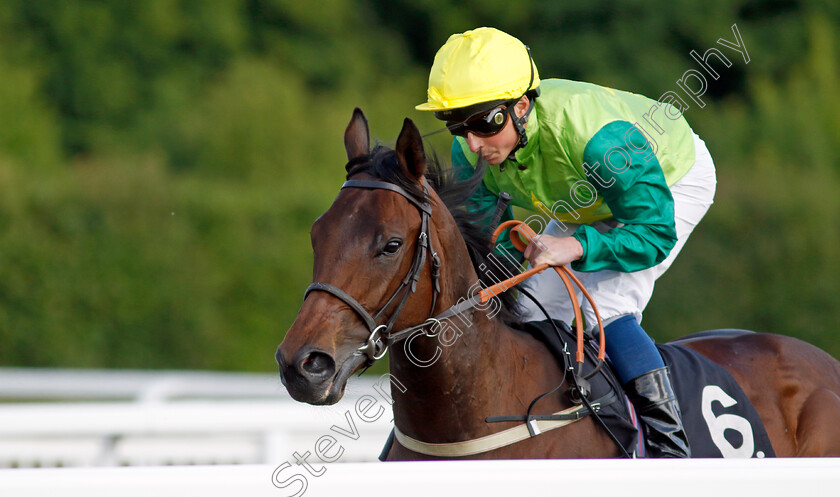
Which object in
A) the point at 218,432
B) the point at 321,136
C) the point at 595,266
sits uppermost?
the point at 595,266

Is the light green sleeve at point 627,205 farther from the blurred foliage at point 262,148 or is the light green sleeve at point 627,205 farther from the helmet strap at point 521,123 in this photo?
the blurred foliage at point 262,148

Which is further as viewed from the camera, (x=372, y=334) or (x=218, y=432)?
(x=218, y=432)

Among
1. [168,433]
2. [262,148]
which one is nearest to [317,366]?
[168,433]

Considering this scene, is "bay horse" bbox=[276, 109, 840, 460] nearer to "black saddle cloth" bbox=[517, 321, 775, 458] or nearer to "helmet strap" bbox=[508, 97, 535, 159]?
"black saddle cloth" bbox=[517, 321, 775, 458]

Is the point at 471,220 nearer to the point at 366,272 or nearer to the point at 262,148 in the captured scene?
the point at 366,272

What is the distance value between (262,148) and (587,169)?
1114 centimetres

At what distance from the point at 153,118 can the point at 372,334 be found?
14.2 metres

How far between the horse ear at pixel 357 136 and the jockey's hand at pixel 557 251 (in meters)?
0.57

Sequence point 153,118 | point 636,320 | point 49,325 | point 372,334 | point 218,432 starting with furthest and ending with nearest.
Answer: point 153,118 → point 49,325 → point 218,432 → point 636,320 → point 372,334

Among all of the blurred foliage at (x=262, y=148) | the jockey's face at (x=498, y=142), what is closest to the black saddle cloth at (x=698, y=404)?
the jockey's face at (x=498, y=142)

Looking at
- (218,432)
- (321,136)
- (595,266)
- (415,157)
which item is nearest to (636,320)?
(595,266)

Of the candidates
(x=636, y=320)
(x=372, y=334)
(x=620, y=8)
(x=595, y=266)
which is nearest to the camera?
(x=372, y=334)

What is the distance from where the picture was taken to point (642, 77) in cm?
1628

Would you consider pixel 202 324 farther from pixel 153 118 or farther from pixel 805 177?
pixel 153 118
